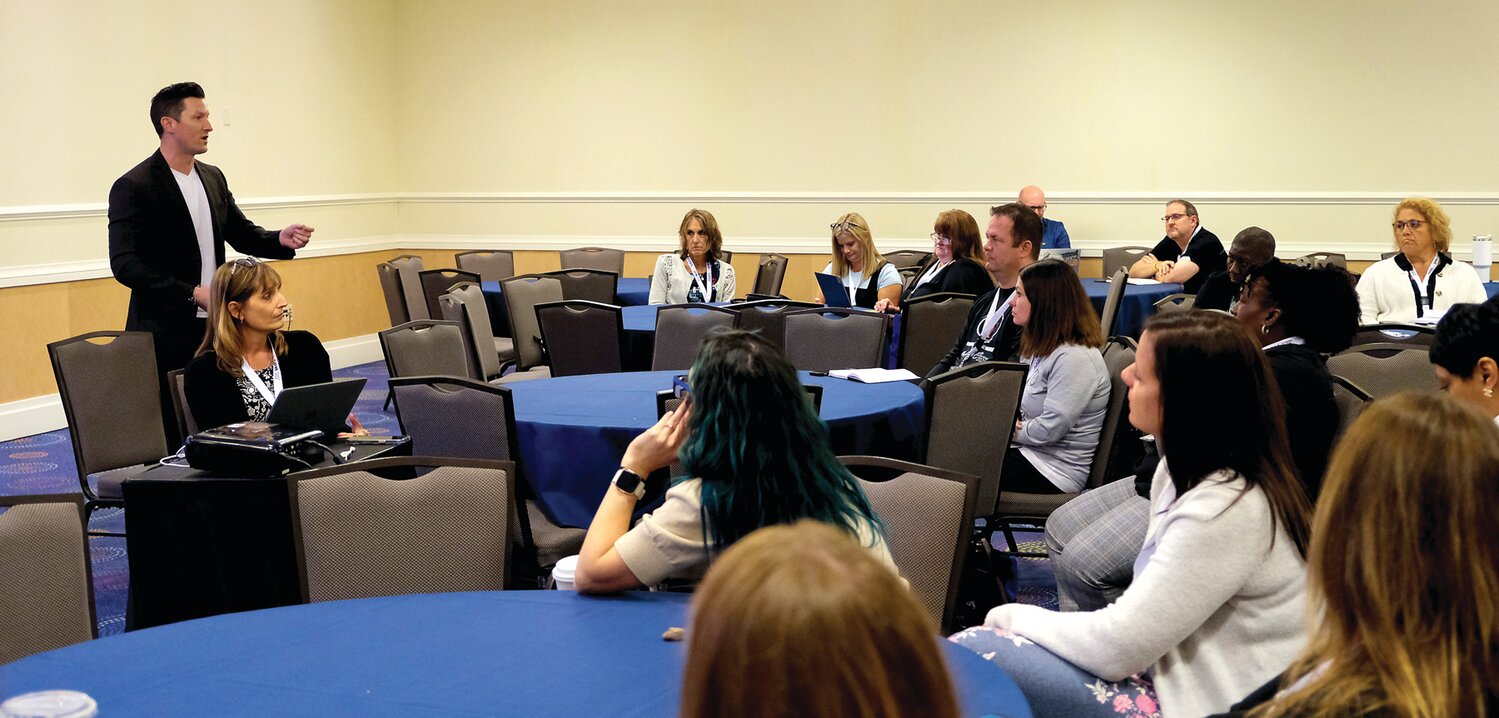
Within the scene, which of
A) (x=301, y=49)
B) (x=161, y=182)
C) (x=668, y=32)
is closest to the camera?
(x=161, y=182)

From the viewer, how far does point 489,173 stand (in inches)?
438

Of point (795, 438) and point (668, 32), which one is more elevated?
point (668, 32)

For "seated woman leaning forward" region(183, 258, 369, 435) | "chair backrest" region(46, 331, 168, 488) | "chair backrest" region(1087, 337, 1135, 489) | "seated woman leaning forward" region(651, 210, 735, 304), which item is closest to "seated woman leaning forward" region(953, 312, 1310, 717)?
"chair backrest" region(1087, 337, 1135, 489)

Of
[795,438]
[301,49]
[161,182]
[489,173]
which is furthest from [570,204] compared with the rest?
[795,438]

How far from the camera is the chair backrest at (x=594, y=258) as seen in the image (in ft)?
32.3

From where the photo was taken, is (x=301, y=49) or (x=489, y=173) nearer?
(x=301, y=49)

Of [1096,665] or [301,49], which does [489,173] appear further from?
[1096,665]

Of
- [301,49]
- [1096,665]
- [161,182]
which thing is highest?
[301,49]

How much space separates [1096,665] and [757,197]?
8245 millimetres

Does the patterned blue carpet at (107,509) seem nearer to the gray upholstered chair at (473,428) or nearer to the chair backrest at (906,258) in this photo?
the gray upholstered chair at (473,428)

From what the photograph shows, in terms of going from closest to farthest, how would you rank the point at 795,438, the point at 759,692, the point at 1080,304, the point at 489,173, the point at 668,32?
the point at 759,692 → the point at 795,438 → the point at 1080,304 → the point at 668,32 → the point at 489,173

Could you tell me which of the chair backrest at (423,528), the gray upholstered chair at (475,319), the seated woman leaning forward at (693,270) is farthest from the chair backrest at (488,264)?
the chair backrest at (423,528)

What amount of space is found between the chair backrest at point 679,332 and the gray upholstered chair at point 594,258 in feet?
13.5

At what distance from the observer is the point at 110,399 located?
15.5 ft
